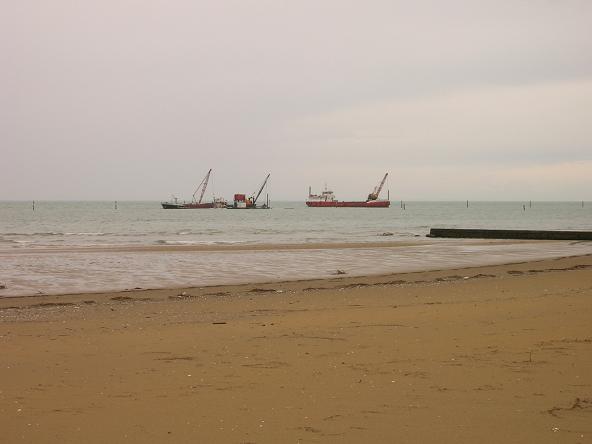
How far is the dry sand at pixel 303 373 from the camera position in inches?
225

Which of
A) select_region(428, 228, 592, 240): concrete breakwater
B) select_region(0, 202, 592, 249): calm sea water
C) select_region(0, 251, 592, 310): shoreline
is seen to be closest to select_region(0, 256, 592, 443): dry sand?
select_region(0, 251, 592, 310): shoreline

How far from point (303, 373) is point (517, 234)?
143ft

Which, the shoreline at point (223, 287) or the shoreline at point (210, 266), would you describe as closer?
the shoreline at point (223, 287)

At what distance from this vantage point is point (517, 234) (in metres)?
48.2

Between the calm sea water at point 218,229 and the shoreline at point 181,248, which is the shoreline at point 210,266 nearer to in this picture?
the shoreline at point 181,248

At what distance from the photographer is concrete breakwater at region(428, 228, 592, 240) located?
150ft

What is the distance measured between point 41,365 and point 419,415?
4.80m

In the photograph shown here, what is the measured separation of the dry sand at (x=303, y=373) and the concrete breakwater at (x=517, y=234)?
34.3 meters

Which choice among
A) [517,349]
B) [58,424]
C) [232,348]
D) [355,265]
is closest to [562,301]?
[517,349]

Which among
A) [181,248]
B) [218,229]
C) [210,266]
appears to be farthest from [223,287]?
[218,229]

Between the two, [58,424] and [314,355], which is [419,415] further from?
[58,424]

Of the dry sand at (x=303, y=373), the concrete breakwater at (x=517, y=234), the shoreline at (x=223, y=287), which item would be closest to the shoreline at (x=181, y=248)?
the concrete breakwater at (x=517, y=234)

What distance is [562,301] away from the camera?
13.2 m

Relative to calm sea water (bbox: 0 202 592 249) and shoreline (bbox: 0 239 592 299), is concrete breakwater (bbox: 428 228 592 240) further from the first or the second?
shoreline (bbox: 0 239 592 299)
